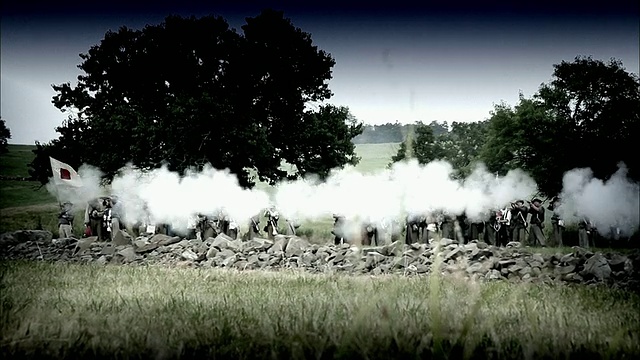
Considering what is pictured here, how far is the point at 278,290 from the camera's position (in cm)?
678

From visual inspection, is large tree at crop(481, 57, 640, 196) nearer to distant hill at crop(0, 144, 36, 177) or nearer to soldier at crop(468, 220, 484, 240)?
soldier at crop(468, 220, 484, 240)

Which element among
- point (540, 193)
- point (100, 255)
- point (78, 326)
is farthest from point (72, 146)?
point (540, 193)

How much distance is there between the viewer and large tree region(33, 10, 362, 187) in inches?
1010

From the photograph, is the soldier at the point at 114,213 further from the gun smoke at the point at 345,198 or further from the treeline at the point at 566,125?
the treeline at the point at 566,125

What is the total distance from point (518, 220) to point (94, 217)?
19149 mm

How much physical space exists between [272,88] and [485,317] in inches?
970

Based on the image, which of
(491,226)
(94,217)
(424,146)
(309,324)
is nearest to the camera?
(309,324)

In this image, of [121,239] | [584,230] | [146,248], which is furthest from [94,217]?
[584,230]

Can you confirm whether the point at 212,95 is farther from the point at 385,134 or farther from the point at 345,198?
the point at 385,134

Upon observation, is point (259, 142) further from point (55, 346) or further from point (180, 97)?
point (55, 346)

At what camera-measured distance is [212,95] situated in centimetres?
2594

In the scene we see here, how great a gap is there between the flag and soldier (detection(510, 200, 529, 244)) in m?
19.3

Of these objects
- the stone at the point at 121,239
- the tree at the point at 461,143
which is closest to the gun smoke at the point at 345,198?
the stone at the point at 121,239

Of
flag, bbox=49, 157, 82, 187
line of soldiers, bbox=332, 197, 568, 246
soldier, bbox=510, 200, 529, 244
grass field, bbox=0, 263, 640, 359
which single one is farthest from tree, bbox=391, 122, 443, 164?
grass field, bbox=0, 263, 640, 359
